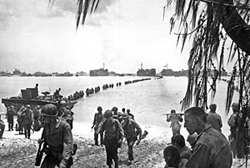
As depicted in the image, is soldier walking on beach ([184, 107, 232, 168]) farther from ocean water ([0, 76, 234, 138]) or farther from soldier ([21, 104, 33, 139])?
soldier ([21, 104, 33, 139])

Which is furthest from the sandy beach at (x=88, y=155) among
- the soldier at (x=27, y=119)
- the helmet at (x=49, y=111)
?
the helmet at (x=49, y=111)

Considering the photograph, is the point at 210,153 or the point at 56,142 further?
the point at 56,142

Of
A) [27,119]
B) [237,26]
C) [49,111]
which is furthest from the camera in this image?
[27,119]

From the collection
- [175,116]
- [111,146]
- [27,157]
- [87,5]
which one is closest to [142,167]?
[111,146]

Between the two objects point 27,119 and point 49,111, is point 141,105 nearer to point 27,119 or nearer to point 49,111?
point 27,119

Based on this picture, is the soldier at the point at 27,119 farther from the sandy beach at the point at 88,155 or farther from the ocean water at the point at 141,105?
the ocean water at the point at 141,105

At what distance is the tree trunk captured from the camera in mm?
1666

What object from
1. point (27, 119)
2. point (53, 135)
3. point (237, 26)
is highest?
point (237, 26)

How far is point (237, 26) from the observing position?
1.66m

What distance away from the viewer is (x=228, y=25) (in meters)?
1.72

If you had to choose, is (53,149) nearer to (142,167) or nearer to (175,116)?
(142,167)

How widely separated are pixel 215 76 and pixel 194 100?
213mm

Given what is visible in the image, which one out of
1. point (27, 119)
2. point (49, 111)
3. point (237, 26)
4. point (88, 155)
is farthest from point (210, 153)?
point (27, 119)

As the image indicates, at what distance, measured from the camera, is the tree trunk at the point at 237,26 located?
65.6 inches
